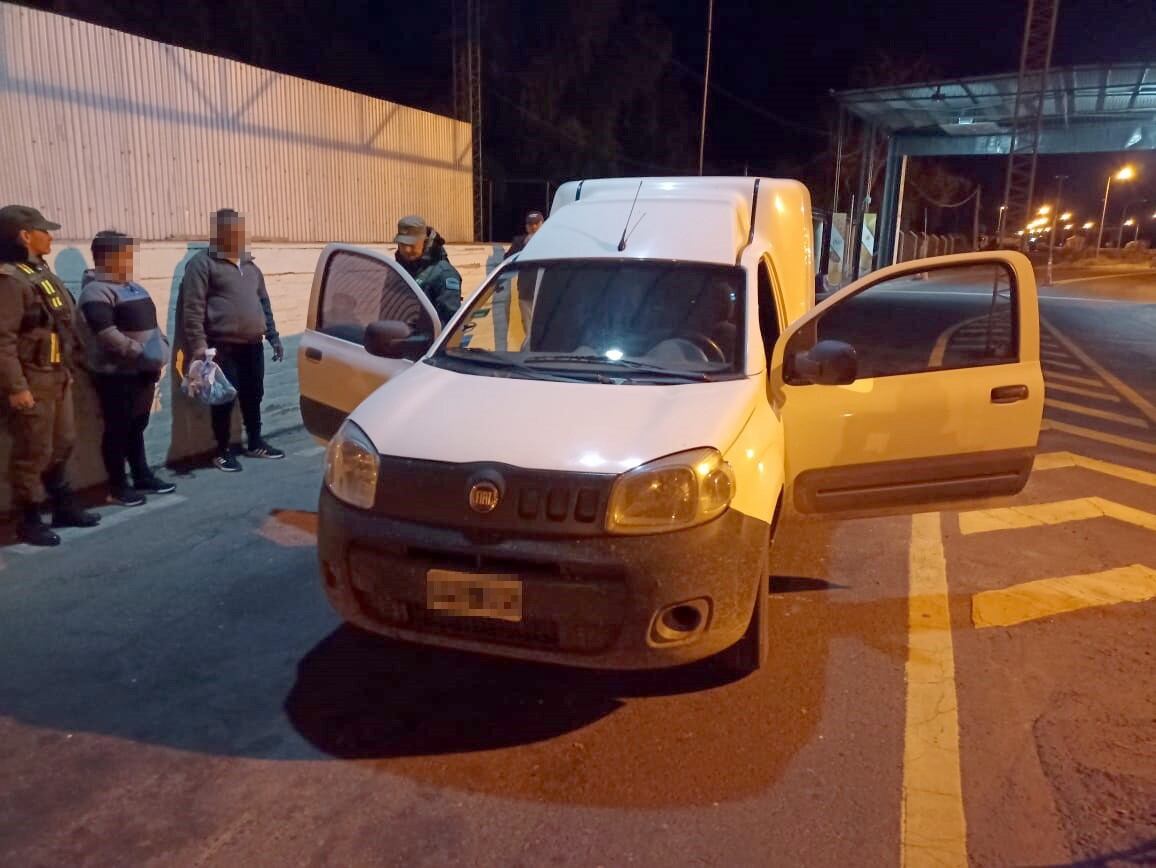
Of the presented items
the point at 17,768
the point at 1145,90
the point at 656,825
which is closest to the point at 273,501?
the point at 17,768

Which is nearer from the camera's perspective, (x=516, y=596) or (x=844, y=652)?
(x=516, y=596)

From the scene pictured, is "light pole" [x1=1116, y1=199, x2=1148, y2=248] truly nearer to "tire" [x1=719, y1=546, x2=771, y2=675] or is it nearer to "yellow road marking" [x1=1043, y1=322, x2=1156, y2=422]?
"yellow road marking" [x1=1043, y1=322, x2=1156, y2=422]

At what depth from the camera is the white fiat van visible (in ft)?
10.1

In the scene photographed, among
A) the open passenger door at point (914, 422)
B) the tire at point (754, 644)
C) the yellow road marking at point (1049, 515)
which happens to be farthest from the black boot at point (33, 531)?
the yellow road marking at point (1049, 515)

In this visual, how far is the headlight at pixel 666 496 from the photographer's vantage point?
3062 mm

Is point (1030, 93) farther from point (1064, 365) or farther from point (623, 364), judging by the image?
point (623, 364)

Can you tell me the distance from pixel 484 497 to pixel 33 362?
3092 millimetres

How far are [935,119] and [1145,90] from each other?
7.07 metres

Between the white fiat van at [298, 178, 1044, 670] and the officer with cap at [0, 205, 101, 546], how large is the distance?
49.2 inches

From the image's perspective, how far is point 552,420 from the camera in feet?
10.9

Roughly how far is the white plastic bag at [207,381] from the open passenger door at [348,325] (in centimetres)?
117

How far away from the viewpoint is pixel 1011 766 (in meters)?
3.18

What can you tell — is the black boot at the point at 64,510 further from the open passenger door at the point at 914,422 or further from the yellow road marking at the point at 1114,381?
the yellow road marking at the point at 1114,381

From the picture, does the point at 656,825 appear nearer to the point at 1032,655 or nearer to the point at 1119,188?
the point at 1032,655
